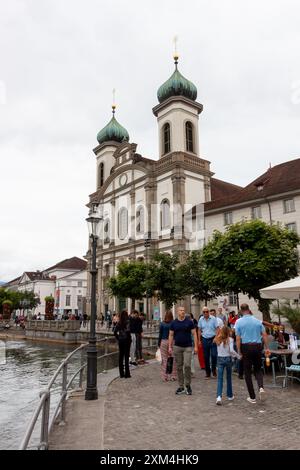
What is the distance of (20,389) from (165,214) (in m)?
32.1

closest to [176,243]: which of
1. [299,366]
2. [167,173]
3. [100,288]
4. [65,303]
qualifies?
[167,173]

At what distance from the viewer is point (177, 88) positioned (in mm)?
48281

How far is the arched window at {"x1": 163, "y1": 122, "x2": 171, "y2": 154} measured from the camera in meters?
48.8

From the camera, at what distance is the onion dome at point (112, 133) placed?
208ft

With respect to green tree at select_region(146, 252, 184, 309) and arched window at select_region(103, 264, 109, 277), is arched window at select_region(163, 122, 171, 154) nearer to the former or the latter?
arched window at select_region(103, 264, 109, 277)

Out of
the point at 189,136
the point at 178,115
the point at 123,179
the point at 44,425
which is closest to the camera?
the point at 44,425

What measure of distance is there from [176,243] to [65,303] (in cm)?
5317

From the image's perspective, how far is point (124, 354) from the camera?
39.9 ft

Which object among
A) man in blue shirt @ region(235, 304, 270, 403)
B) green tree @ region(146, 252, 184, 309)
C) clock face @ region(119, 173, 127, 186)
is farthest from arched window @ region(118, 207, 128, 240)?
man in blue shirt @ region(235, 304, 270, 403)

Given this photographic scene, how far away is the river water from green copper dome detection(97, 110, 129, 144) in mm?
42710

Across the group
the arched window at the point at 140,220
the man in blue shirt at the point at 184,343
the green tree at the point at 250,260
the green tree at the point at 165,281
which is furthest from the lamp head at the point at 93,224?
the arched window at the point at 140,220

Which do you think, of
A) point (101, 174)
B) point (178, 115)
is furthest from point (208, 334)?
point (101, 174)

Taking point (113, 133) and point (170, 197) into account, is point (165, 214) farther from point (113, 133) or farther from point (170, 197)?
point (113, 133)

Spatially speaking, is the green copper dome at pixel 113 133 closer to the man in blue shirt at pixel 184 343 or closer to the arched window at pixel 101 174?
the arched window at pixel 101 174
